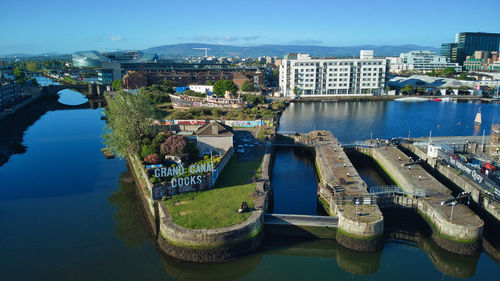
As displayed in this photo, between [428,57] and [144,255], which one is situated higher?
[428,57]

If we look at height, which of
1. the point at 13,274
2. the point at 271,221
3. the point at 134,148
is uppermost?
the point at 134,148

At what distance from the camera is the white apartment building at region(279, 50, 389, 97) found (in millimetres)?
100125

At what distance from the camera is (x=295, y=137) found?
49219mm

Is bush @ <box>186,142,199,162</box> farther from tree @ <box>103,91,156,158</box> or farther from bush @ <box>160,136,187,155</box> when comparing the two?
tree @ <box>103,91,156,158</box>

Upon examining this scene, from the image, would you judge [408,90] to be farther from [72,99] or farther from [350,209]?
[72,99]

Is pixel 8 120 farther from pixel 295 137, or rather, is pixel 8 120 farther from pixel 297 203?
pixel 297 203

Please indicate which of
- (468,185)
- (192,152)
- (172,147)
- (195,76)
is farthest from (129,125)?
(195,76)

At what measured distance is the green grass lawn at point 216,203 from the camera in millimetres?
23156

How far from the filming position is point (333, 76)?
3976 inches

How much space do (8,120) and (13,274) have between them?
202 feet

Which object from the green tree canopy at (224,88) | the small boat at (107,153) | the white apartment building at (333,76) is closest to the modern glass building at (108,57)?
the green tree canopy at (224,88)

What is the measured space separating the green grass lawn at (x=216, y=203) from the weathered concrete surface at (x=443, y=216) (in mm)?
12904

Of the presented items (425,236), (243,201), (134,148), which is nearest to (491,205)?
(425,236)

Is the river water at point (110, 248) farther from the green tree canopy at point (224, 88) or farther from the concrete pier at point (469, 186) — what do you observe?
the green tree canopy at point (224, 88)
